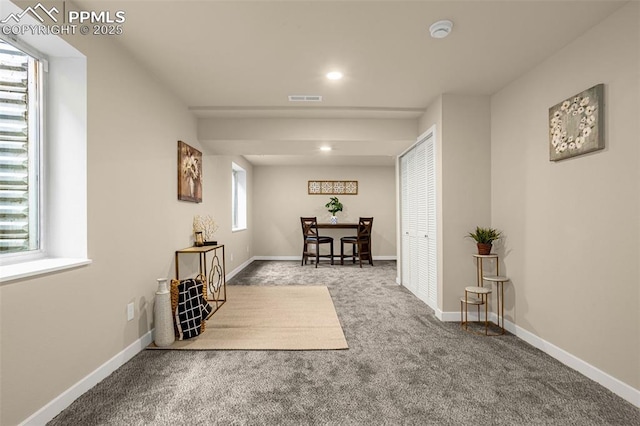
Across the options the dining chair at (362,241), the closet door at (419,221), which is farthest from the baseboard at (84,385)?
the dining chair at (362,241)

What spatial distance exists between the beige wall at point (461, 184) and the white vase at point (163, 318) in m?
2.48

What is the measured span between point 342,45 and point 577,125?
5.45 feet

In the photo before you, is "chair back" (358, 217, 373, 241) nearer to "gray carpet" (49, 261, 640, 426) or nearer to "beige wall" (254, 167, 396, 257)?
"beige wall" (254, 167, 396, 257)

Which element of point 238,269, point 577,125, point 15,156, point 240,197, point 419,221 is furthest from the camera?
point 240,197

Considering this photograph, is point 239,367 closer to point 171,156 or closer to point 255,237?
point 171,156

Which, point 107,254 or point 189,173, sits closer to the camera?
point 107,254

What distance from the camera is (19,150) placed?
5.44ft

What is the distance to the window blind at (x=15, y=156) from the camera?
5.20ft

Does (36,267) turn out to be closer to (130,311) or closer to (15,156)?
(15,156)

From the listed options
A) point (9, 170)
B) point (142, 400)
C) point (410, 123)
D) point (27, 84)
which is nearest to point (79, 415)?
point (142, 400)

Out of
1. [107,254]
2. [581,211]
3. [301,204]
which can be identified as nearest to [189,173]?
[107,254]

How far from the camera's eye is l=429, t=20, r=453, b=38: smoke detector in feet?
6.31

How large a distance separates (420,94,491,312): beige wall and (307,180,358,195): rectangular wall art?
426 centimetres

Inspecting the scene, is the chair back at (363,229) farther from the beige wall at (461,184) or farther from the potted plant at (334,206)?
the beige wall at (461,184)
